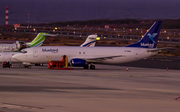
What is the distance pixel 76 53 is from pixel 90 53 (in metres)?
2.01

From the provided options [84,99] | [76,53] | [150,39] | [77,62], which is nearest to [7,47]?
[76,53]

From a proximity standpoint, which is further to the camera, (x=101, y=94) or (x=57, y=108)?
(x=101, y=94)

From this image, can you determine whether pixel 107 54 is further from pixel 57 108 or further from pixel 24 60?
pixel 57 108

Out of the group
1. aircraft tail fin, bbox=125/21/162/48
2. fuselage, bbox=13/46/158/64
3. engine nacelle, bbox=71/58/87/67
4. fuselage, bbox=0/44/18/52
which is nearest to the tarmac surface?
engine nacelle, bbox=71/58/87/67

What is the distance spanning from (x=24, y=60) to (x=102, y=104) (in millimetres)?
28841

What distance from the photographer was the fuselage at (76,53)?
45750mm

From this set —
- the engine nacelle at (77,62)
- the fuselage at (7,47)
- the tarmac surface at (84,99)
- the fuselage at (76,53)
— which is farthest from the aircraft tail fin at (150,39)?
the fuselage at (7,47)

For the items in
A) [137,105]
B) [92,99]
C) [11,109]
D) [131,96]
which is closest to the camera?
[11,109]

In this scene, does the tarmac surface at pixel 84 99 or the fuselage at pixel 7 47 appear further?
the fuselage at pixel 7 47

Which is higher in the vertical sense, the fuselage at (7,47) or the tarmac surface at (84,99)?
the fuselage at (7,47)

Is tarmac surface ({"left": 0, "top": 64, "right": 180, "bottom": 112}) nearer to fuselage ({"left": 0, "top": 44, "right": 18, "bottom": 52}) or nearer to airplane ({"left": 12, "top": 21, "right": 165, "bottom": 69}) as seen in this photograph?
airplane ({"left": 12, "top": 21, "right": 165, "bottom": 69})

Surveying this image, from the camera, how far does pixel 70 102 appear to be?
19406 millimetres

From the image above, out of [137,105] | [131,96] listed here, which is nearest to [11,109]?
[137,105]

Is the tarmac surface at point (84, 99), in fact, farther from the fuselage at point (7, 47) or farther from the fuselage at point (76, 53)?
the fuselage at point (7, 47)
